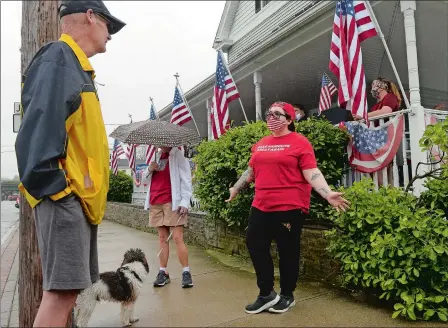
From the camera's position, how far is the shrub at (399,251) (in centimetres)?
326

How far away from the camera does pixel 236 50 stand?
52.5 ft

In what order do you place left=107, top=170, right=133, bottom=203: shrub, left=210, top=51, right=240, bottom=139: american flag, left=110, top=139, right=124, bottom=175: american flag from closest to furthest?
1. left=210, top=51, right=240, bottom=139: american flag
2. left=110, top=139, right=124, bottom=175: american flag
3. left=107, top=170, right=133, bottom=203: shrub

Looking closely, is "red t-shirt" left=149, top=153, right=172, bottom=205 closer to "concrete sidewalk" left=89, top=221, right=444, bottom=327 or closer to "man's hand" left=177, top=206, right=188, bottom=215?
"man's hand" left=177, top=206, right=188, bottom=215

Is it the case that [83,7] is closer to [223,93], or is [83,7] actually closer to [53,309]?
[53,309]

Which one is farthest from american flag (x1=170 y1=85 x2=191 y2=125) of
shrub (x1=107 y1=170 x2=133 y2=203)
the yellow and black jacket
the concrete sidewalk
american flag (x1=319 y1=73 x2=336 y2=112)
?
the yellow and black jacket

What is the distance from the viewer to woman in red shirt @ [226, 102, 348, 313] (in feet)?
11.2

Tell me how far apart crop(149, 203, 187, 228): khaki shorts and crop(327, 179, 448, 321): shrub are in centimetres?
181

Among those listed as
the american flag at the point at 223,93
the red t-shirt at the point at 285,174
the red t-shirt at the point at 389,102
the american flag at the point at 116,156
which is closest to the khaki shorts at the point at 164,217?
the red t-shirt at the point at 285,174

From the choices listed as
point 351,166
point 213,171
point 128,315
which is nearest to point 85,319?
point 128,315

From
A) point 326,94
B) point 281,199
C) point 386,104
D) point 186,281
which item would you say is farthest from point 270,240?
point 326,94

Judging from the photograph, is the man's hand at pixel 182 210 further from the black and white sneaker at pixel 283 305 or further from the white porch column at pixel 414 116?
the white porch column at pixel 414 116

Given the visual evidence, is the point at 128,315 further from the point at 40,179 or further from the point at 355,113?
the point at 355,113

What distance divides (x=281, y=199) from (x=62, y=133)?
2.08m

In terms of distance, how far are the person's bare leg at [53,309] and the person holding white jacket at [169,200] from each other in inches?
106
